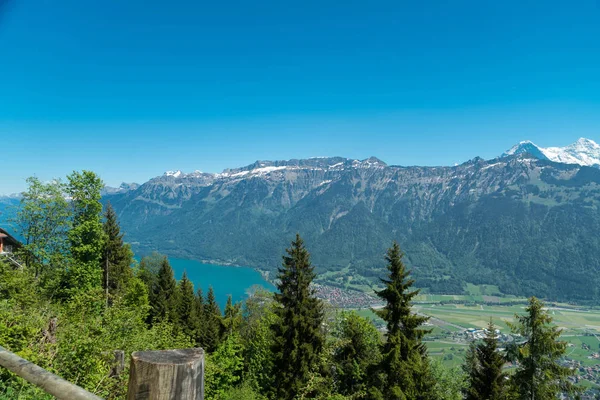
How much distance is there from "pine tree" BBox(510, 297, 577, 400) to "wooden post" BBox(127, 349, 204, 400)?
57.4 feet

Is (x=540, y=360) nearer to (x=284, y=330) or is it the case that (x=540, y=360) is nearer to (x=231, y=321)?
(x=284, y=330)

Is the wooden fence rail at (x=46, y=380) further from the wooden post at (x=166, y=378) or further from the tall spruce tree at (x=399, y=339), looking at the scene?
the tall spruce tree at (x=399, y=339)

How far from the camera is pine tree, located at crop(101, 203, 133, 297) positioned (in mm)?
30653

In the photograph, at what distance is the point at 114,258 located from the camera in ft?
105

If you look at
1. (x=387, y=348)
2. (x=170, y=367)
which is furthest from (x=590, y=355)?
(x=170, y=367)

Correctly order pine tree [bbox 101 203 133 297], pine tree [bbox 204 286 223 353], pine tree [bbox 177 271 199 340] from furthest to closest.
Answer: pine tree [bbox 204 286 223 353]
pine tree [bbox 177 271 199 340]
pine tree [bbox 101 203 133 297]

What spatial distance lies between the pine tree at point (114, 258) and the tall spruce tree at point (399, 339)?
23.0 m

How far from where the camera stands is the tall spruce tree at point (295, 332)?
21.5 metres

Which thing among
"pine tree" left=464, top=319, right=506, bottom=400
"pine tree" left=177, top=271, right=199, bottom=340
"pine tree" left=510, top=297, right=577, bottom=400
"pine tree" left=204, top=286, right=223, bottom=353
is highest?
"pine tree" left=510, top=297, right=577, bottom=400

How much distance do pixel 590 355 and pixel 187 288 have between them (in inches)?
5227

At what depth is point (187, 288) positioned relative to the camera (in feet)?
119

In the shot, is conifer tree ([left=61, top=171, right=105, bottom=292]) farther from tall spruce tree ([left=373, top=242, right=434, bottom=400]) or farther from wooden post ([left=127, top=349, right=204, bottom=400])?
wooden post ([left=127, top=349, right=204, bottom=400])

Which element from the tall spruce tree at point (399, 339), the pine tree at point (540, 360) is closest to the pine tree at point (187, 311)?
the tall spruce tree at point (399, 339)

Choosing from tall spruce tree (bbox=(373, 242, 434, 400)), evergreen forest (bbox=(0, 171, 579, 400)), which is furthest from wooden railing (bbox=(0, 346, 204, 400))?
tall spruce tree (bbox=(373, 242, 434, 400))
